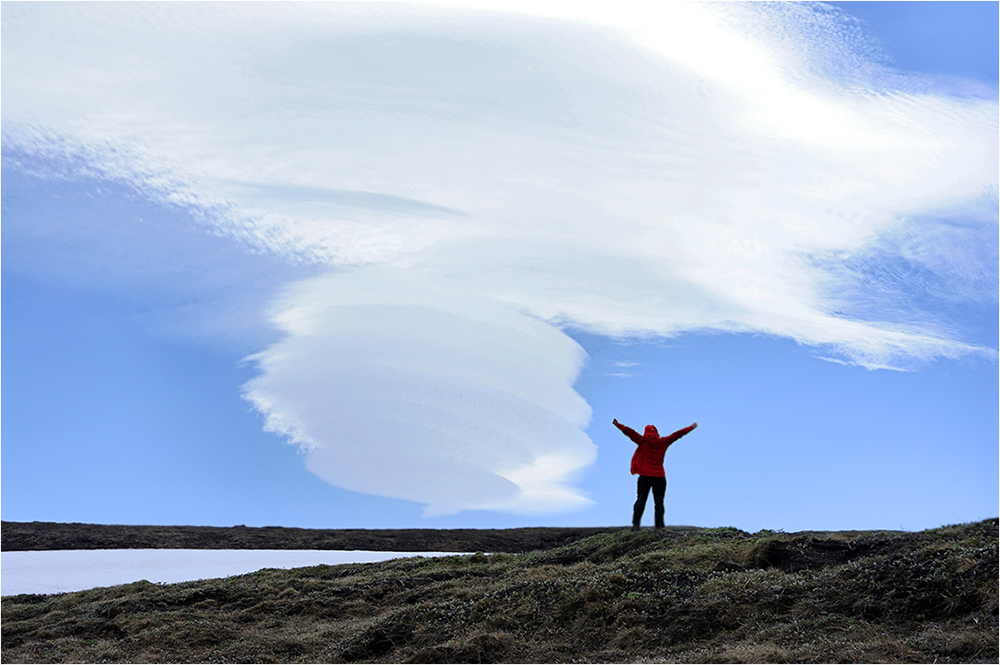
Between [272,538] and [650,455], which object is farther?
[272,538]

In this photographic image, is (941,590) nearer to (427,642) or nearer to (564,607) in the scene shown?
(564,607)

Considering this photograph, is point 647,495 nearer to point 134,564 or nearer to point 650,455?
point 650,455

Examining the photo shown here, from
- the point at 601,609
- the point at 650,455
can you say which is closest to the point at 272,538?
the point at 650,455

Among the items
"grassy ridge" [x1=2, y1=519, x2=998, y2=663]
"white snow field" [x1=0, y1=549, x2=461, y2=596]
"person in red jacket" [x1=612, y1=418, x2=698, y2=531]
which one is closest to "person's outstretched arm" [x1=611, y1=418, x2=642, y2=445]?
"person in red jacket" [x1=612, y1=418, x2=698, y2=531]

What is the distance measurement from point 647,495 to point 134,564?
14.3m

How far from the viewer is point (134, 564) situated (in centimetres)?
2133

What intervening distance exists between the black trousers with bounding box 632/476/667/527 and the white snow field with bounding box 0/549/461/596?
24.9 ft

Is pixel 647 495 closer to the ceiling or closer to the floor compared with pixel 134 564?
closer to the ceiling

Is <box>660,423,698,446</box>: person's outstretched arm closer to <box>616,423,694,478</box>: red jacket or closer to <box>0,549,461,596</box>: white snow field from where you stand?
<box>616,423,694,478</box>: red jacket

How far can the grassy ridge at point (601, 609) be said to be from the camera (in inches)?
363

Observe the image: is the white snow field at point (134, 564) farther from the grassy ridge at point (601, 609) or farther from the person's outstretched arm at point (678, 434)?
the person's outstretched arm at point (678, 434)

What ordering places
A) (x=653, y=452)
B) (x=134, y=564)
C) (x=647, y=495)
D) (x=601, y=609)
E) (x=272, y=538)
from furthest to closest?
(x=272, y=538)
(x=134, y=564)
(x=647, y=495)
(x=653, y=452)
(x=601, y=609)

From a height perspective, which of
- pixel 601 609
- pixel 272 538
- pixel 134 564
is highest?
pixel 601 609

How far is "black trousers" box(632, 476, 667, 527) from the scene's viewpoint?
1525 cm
